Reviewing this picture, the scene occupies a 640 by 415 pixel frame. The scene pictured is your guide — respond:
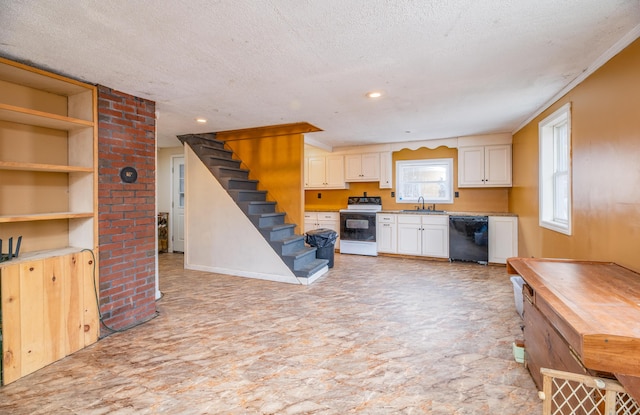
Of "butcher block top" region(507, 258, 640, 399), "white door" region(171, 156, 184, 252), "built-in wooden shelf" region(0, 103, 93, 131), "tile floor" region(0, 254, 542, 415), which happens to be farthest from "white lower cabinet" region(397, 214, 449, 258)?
"built-in wooden shelf" region(0, 103, 93, 131)

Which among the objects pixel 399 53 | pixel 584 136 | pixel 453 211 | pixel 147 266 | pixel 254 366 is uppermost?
pixel 399 53

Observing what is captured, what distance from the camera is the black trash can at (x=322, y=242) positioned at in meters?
4.88

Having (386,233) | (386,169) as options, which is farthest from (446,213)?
(386,169)

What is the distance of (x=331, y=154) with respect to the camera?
6531 millimetres

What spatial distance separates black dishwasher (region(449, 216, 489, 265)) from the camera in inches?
198

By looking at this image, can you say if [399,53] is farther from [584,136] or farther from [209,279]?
[209,279]

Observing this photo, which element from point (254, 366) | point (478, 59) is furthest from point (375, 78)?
point (254, 366)

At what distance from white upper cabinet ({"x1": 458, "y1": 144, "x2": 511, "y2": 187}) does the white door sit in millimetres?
5867

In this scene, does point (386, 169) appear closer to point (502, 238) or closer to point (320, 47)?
point (502, 238)

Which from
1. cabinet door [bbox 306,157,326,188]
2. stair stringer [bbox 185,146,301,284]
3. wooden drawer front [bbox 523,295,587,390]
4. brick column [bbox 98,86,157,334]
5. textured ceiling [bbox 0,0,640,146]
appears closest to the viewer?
wooden drawer front [bbox 523,295,587,390]

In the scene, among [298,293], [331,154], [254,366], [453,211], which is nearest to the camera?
[254,366]

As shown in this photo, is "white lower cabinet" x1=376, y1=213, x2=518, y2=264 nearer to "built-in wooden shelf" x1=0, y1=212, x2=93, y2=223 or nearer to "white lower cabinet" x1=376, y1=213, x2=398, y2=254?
"white lower cabinet" x1=376, y1=213, x2=398, y2=254

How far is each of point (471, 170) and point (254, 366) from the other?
499 centimetres

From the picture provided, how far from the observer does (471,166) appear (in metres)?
5.36
